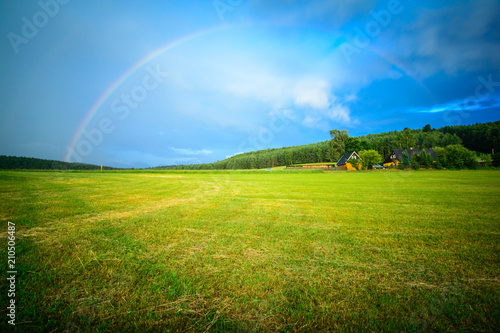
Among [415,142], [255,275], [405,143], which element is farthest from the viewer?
[405,143]

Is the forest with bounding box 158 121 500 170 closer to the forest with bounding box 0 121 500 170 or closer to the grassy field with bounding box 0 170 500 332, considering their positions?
the forest with bounding box 0 121 500 170

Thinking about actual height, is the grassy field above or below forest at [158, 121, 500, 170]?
below

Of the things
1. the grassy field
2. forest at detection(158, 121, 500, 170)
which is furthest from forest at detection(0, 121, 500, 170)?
the grassy field

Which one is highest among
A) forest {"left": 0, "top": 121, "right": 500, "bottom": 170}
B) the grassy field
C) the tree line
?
forest {"left": 0, "top": 121, "right": 500, "bottom": 170}

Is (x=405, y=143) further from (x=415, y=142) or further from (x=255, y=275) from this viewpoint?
(x=255, y=275)

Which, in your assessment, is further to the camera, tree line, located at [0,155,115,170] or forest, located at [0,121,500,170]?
forest, located at [0,121,500,170]

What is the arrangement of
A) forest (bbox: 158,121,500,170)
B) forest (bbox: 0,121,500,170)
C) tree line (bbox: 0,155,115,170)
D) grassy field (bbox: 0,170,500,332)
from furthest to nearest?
forest (bbox: 158,121,500,170), forest (bbox: 0,121,500,170), tree line (bbox: 0,155,115,170), grassy field (bbox: 0,170,500,332)

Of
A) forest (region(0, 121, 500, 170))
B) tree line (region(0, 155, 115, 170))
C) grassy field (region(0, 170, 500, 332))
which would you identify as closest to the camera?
grassy field (region(0, 170, 500, 332))

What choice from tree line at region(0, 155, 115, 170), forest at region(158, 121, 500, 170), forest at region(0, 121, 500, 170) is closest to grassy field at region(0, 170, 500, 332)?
forest at region(0, 121, 500, 170)

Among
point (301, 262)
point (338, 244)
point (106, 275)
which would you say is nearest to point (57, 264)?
point (106, 275)

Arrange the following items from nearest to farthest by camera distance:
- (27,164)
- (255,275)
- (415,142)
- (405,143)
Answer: (255,275) → (27,164) → (415,142) → (405,143)

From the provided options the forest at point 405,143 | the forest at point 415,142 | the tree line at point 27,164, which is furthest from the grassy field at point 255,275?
the tree line at point 27,164

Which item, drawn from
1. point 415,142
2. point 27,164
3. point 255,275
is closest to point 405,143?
point 415,142

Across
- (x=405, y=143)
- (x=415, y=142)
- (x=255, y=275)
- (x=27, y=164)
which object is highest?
(x=415, y=142)
